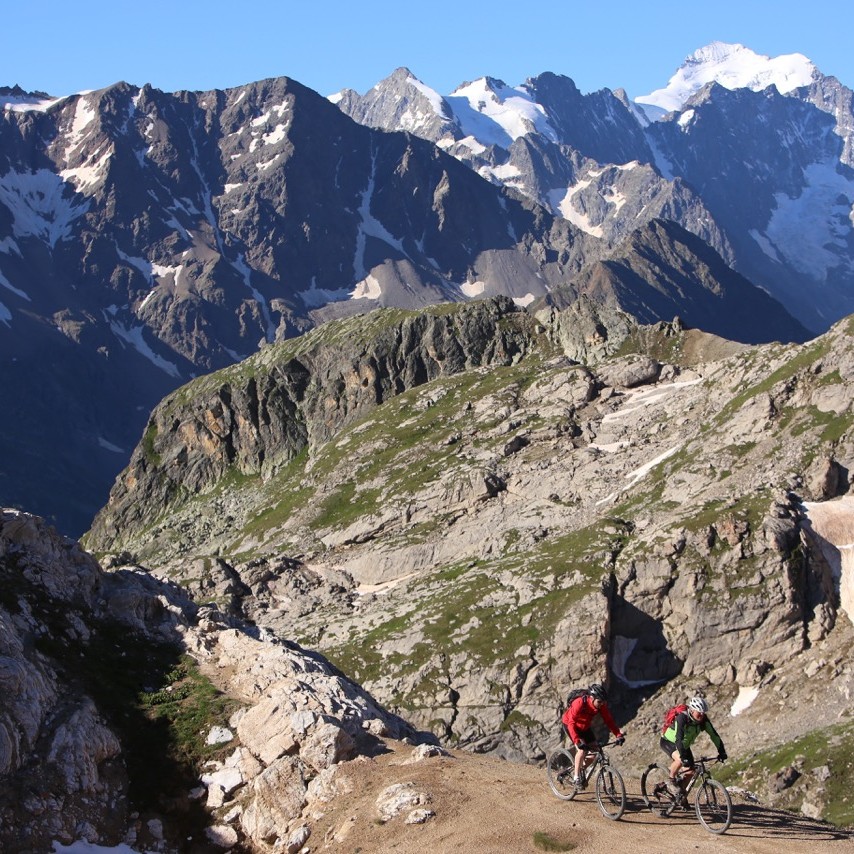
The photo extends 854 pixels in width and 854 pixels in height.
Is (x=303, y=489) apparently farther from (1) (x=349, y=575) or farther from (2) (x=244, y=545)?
(1) (x=349, y=575)

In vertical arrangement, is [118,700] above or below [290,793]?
above

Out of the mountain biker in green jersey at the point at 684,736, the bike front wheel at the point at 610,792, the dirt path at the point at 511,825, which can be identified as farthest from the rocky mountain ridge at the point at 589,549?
the bike front wheel at the point at 610,792

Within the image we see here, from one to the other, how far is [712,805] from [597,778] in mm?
3274

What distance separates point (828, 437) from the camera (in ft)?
393

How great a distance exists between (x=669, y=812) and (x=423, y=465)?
132416 mm

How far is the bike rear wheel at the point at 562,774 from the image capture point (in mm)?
32969

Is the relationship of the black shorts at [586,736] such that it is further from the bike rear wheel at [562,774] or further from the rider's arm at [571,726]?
the bike rear wheel at [562,774]

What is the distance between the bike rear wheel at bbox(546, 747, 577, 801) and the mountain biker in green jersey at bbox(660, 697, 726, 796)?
2810mm

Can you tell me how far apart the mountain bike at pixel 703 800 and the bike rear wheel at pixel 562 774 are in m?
2.09

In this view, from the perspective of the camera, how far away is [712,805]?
31594 mm

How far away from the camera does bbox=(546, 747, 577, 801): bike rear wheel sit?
1298 inches

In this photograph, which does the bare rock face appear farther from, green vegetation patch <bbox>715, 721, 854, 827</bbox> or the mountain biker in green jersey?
green vegetation patch <bbox>715, 721, 854, 827</bbox>

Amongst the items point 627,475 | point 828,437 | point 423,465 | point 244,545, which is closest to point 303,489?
point 244,545

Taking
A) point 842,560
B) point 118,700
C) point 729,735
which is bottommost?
A: point 729,735
